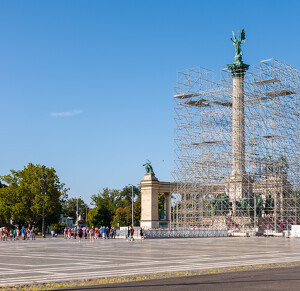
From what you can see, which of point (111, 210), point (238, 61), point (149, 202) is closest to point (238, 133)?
point (238, 61)

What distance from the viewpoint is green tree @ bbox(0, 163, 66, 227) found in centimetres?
7781

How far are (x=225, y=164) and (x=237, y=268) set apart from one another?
167 ft

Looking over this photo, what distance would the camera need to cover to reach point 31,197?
263ft

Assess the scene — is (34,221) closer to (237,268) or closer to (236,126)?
(236,126)

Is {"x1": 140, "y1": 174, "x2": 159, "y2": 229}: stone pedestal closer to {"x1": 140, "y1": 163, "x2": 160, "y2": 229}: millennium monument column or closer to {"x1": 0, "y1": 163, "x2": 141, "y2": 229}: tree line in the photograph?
{"x1": 140, "y1": 163, "x2": 160, "y2": 229}: millennium monument column

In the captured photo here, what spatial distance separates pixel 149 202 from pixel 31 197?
1805cm

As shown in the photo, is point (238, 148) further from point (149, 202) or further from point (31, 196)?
point (31, 196)

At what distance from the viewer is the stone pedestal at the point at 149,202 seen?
8231cm

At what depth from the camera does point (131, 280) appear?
50.9 feet

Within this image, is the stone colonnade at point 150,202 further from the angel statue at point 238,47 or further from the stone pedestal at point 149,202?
the angel statue at point 238,47

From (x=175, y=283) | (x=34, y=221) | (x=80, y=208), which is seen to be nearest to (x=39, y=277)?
(x=175, y=283)

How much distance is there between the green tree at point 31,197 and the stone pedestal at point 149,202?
1294 cm

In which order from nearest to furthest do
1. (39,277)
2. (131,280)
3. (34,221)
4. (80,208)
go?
(131,280)
(39,277)
(34,221)
(80,208)

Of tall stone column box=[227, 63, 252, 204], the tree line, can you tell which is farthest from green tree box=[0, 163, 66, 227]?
tall stone column box=[227, 63, 252, 204]
